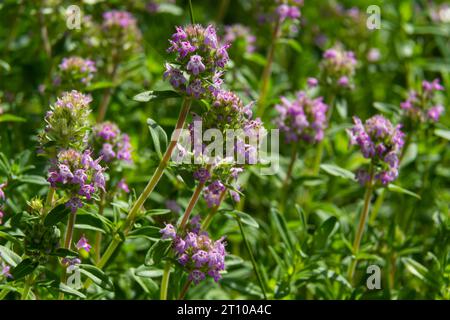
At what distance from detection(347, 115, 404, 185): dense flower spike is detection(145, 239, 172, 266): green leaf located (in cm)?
111

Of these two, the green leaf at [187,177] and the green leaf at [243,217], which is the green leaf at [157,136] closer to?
the green leaf at [187,177]

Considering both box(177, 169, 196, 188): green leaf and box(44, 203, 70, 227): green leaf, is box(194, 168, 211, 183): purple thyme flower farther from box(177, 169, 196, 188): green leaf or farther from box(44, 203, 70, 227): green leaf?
box(44, 203, 70, 227): green leaf

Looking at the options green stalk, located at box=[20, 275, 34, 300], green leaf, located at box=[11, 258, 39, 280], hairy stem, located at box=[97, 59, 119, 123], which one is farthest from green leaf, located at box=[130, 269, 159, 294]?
hairy stem, located at box=[97, 59, 119, 123]

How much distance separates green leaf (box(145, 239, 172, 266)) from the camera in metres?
2.65

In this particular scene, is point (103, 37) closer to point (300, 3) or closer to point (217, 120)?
point (300, 3)

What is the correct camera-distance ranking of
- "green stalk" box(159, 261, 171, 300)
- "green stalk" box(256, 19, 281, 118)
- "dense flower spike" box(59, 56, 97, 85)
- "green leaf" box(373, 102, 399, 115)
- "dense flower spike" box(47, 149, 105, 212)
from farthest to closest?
1. "green stalk" box(256, 19, 281, 118)
2. "green leaf" box(373, 102, 399, 115)
3. "dense flower spike" box(59, 56, 97, 85)
4. "green stalk" box(159, 261, 171, 300)
5. "dense flower spike" box(47, 149, 105, 212)

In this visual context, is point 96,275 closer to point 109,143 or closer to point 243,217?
point 243,217

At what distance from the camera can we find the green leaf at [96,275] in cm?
260

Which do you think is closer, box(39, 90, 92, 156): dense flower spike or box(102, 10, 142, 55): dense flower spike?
box(39, 90, 92, 156): dense flower spike

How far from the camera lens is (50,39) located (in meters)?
4.47

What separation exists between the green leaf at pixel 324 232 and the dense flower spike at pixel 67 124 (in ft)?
4.37

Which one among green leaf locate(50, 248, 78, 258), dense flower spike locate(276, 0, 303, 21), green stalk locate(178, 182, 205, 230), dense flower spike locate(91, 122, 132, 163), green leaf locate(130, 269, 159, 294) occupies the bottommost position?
green leaf locate(130, 269, 159, 294)

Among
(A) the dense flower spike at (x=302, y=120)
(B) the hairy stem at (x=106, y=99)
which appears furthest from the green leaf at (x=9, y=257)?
(A) the dense flower spike at (x=302, y=120)

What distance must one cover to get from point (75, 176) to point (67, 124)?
0.26 m
